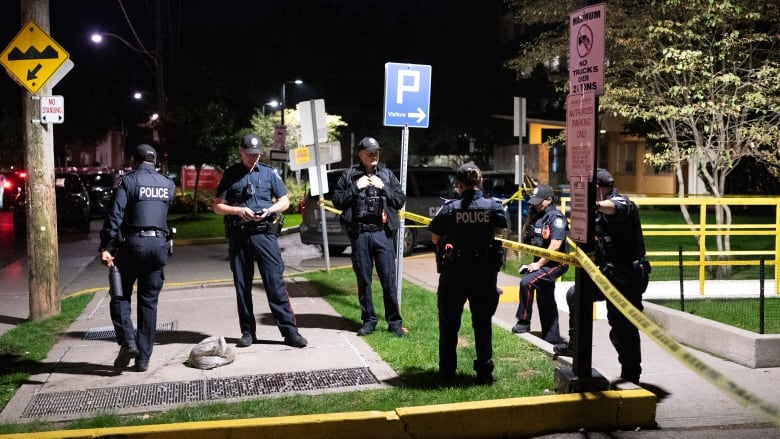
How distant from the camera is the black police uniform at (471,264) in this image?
5.55 meters

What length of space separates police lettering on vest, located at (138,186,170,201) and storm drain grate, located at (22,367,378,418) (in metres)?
1.49

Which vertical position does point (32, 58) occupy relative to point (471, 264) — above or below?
above

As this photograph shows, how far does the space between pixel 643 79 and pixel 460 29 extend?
29345mm

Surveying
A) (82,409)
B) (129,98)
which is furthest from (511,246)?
(129,98)

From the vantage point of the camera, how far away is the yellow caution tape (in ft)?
11.3

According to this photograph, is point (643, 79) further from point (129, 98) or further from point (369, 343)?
point (129, 98)

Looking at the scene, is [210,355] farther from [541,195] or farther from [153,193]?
[541,195]

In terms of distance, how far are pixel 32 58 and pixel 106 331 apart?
310 cm

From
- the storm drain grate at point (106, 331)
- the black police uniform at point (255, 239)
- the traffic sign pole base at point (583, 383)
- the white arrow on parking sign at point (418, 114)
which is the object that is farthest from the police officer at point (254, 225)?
the traffic sign pole base at point (583, 383)

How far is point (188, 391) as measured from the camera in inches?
225

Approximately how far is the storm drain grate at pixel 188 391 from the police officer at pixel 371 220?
133 cm

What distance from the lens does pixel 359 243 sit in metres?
7.42

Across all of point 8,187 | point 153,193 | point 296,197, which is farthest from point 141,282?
point 8,187

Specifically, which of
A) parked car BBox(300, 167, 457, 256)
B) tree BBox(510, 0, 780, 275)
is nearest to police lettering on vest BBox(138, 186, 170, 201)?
tree BBox(510, 0, 780, 275)
